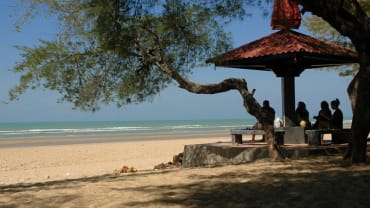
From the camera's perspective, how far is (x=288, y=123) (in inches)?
446

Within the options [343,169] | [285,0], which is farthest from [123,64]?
[343,169]

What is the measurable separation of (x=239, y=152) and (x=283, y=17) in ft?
10.6

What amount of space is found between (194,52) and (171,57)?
2.11 ft

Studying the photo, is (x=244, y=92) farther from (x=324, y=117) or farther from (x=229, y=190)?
(x=229, y=190)

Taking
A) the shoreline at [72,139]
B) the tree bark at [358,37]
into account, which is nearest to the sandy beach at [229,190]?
the tree bark at [358,37]

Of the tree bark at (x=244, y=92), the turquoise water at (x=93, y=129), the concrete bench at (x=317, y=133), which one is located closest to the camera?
the tree bark at (x=244, y=92)

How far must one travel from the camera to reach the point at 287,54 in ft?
32.7

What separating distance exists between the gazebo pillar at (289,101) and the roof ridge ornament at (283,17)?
121 centimetres

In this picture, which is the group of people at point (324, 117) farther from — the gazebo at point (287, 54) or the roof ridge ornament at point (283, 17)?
the roof ridge ornament at point (283, 17)

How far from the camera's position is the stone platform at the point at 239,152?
32.4 feet

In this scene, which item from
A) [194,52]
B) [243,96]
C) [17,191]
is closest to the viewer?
[17,191]

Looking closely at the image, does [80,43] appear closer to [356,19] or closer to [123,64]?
[123,64]

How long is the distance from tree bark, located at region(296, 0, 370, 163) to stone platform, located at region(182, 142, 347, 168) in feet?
7.07

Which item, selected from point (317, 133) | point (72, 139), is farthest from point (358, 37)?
point (72, 139)
